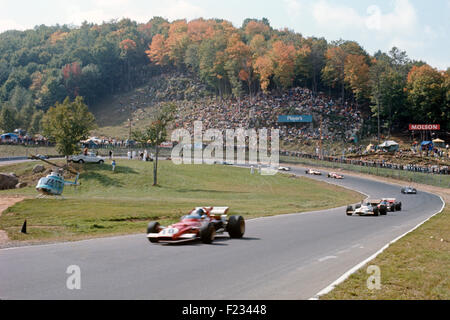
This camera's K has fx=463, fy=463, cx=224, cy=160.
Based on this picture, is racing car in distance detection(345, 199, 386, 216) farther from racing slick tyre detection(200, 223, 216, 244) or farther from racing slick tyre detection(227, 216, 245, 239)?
racing slick tyre detection(200, 223, 216, 244)

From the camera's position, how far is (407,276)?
1161cm

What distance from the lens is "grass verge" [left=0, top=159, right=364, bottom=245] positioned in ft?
77.9

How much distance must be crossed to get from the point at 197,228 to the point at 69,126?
50834mm

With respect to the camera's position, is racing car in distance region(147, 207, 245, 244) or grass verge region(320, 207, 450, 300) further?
racing car in distance region(147, 207, 245, 244)

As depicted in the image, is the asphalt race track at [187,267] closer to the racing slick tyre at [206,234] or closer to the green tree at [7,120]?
the racing slick tyre at [206,234]

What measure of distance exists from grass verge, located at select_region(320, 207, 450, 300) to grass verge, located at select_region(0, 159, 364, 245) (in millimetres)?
11388

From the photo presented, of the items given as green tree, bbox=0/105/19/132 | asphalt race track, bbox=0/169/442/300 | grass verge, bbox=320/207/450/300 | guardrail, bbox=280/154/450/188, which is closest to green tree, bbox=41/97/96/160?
guardrail, bbox=280/154/450/188

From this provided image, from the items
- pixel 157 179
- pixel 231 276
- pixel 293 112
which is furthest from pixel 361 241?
pixel 293 112

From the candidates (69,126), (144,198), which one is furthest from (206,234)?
(69,126)

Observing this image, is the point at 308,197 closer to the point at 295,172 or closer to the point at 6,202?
the point at 295,172

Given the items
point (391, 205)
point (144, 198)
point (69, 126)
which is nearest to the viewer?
point (391, 205)

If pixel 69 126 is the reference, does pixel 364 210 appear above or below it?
below

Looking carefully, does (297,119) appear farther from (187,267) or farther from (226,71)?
(187,267)

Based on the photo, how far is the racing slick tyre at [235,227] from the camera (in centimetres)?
1830
